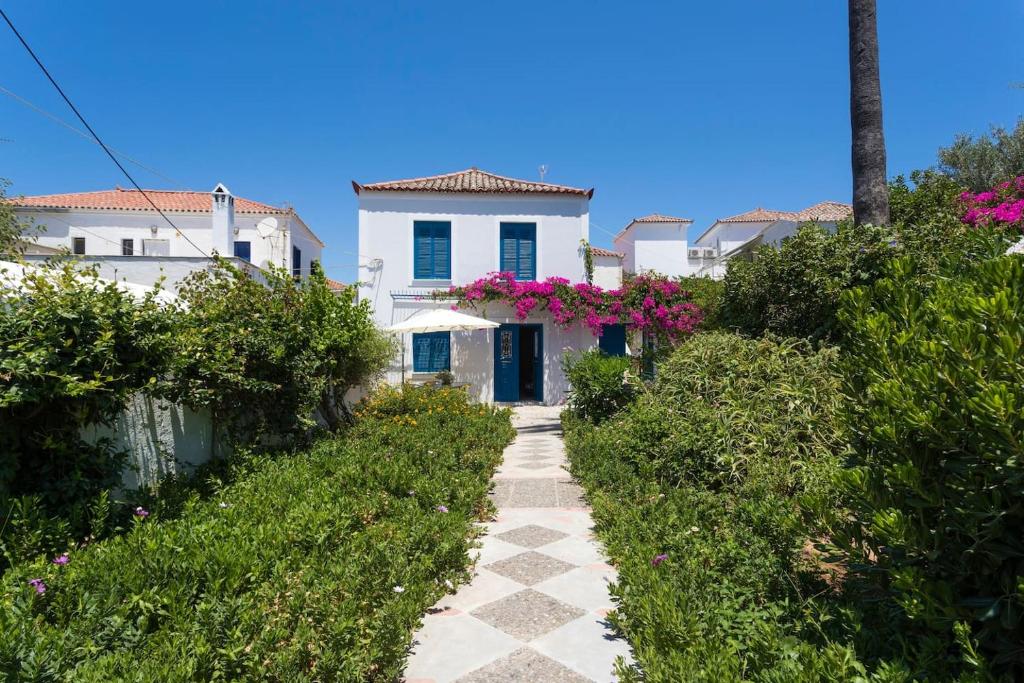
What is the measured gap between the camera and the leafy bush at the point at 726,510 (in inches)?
96.7

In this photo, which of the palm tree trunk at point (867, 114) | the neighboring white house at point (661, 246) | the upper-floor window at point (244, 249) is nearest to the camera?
the palm tree trunk at point (867, 114)

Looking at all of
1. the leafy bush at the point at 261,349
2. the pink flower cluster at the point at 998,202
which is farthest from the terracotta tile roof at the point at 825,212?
the leafy bush at the point at 261,349

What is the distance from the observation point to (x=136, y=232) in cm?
2238

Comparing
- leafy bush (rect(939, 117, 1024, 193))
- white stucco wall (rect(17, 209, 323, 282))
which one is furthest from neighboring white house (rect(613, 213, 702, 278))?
white stucco wall (rect(17, 209, 323, 282))

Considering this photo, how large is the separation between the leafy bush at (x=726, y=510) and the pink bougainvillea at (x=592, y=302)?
7098 mm

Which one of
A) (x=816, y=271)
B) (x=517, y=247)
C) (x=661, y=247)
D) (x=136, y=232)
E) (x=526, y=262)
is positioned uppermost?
(x=661, y=247)

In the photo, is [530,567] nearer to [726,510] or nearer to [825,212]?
[726,510]

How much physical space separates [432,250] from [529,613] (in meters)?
13.4

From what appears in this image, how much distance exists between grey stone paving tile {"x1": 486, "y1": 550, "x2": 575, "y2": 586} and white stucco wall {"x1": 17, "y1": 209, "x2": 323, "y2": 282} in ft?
64.7

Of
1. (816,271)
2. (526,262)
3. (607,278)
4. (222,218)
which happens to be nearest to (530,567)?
(816,271)

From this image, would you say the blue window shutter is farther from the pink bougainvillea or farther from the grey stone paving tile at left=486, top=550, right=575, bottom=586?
the grey stone paving tile at left=486, top=550, right=575, bottom=586

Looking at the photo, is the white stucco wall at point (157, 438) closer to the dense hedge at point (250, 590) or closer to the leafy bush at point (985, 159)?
the dense hedge at point (250, 590)

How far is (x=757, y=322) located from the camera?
26.3 feet

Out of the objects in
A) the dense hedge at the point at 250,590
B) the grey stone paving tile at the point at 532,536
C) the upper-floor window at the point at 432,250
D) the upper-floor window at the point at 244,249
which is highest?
the upper-floor window at the point at 244,249
